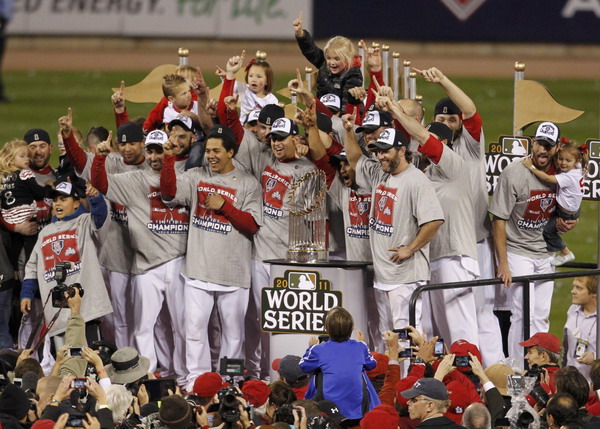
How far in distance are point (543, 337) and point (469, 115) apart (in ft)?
5.99

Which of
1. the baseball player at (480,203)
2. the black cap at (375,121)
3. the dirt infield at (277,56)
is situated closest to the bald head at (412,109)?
the baseball player at (480,203)

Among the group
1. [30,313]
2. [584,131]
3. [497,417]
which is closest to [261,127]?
[30,313]

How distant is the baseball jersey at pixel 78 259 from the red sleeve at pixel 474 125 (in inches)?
105

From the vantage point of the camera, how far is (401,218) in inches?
380

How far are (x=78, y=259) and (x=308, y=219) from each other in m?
1.68

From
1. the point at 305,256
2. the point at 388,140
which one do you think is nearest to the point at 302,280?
the point at 305,256

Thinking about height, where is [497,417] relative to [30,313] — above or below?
below

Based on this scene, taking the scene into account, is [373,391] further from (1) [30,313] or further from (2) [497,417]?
(1) [30,313]

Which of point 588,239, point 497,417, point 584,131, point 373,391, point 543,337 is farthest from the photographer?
point 584,131

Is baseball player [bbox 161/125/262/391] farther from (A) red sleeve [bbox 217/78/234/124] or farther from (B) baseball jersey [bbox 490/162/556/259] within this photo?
(B) baseball jersey [bbox 490/162/556/259]

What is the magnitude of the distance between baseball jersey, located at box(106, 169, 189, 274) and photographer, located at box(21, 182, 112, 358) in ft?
0.68

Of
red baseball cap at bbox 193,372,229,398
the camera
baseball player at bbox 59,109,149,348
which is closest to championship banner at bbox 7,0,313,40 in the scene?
baseball player at bbox 59,109,149,348

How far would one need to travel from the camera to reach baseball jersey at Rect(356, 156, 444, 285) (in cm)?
959

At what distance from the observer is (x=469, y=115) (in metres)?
10.0
